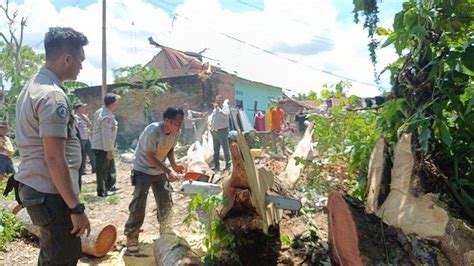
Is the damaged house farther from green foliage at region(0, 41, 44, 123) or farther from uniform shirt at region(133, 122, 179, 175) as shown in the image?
uniform shirt at region(133, 122, 179, 175)

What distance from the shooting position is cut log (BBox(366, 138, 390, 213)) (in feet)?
10.1

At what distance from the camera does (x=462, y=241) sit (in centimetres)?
245

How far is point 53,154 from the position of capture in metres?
2.36

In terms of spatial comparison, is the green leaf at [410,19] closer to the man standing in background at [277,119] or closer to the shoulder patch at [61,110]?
the shoulder patch at [61,110]

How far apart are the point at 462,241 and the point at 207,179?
4239 millimetres

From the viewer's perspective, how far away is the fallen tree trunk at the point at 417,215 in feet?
8.04

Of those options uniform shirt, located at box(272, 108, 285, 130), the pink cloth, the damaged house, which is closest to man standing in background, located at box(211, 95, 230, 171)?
uniform shirt, located at box(272, 108, 285, 130)

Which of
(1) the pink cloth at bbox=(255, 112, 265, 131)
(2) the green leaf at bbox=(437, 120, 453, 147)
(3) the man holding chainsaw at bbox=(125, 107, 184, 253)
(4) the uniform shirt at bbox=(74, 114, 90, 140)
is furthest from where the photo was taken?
(1) the pink cloth at bbox=(255, 112, 265, 131)

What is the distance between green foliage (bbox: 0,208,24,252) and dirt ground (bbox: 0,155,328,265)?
8 centimetres

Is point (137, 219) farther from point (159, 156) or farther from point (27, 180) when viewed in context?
point (27, 180)

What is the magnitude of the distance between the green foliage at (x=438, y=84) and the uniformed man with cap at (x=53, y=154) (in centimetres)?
211

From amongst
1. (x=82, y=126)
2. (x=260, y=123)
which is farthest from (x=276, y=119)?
(x=82, y=126)

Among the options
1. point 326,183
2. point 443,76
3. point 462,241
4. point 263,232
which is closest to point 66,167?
point 263,232

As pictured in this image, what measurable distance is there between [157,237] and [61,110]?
333cm
